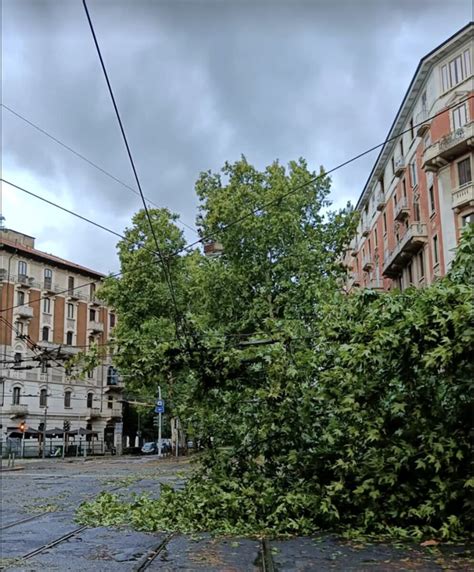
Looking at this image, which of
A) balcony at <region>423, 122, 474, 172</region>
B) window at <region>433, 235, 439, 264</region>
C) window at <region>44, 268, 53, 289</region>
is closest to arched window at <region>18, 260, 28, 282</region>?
window at <region>44, 268, 53, 289</region>

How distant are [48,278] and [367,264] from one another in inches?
1185

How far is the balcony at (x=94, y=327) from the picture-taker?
62.4 metres

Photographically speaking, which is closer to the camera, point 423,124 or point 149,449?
point 423,124

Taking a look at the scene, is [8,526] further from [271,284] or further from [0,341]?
[0,341]

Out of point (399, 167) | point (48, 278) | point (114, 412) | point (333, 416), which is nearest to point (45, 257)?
point (48, 278)

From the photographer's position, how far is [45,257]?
57.2 metres

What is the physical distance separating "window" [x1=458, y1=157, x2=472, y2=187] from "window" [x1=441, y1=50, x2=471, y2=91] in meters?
3.46

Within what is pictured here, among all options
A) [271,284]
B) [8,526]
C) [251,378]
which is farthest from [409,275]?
[8,526]

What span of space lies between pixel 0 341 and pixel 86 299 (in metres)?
10.6

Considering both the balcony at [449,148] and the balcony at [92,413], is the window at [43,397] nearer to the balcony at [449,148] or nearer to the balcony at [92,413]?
the balcony at [92,413]

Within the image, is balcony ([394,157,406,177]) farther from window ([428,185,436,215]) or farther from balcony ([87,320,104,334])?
balcony ([87,320,104,334])

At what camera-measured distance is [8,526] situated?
10.2 meters

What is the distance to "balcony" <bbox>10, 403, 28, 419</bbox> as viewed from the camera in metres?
52.7

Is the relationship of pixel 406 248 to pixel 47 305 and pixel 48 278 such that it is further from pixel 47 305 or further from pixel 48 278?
pixel 47 305
